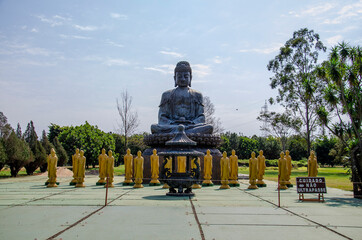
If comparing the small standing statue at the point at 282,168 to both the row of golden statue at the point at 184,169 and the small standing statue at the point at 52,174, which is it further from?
the small standing statue at the point at 52,174

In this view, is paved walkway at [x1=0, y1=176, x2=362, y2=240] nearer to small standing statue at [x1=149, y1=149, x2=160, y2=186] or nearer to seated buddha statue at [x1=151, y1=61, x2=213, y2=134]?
small standing statue at [x1=149, y1=149, x2=160, y2=186]

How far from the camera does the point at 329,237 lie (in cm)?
499

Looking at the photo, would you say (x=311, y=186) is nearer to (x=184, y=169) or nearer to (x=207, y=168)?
(x=207, y=168)

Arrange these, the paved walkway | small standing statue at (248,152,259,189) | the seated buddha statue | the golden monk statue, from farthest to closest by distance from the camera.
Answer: the seated buddha statue < the golden monk statue < small standing statue at (248,152,259,189) < the paved walkway

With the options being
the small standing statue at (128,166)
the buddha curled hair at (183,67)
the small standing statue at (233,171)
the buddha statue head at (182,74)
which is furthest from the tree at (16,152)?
the small standing statue at (233,171)

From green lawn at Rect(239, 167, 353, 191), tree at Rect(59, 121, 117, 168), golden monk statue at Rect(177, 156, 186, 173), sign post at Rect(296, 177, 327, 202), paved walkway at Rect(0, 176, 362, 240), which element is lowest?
green lawn at Rect(239, 167, 353, 191)

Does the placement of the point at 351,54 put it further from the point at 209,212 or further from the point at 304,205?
the point at 209,212

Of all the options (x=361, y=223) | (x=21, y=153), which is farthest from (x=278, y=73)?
(x=361, y=223)

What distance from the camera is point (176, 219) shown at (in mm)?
6215

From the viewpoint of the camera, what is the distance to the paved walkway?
5.09 m

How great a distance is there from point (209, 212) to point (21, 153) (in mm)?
14801

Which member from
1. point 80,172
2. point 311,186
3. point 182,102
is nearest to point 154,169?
point 80,172

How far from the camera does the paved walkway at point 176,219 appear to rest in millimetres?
5086

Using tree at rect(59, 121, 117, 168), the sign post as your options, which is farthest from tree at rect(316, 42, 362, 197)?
tree at rect(59, 121, 117, 168)
